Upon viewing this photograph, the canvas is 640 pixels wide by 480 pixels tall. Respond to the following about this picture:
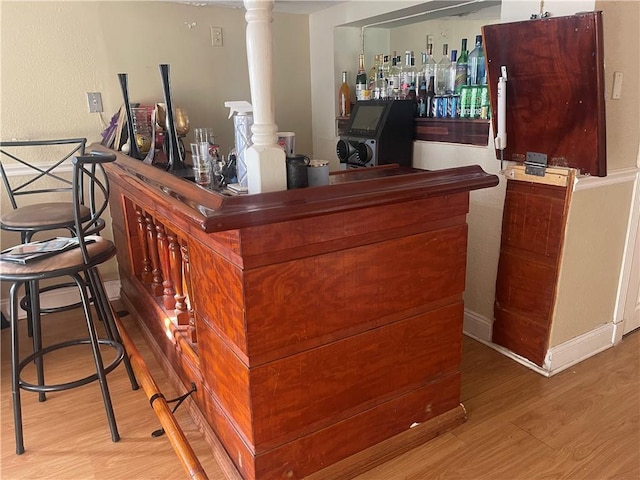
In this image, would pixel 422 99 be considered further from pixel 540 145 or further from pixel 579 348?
pixel 579 348

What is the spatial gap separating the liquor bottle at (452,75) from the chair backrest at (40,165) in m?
1.98

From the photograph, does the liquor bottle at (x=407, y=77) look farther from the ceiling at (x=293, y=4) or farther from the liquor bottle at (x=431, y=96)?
the ceiling at (x=293, y=4)

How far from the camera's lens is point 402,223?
1.53 m

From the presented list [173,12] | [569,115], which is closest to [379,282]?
[569,115]

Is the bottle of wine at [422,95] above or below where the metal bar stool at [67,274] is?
above

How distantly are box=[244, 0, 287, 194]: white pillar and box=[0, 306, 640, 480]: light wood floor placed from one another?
102 centimetres

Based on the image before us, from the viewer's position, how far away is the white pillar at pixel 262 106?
4.10 ft

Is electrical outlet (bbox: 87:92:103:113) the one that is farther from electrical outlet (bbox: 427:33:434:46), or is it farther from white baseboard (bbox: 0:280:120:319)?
electrical outlet (bbox: 427:33:434:46)

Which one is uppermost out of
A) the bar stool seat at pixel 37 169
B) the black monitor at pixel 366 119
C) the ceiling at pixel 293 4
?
the ceiling at pixel 293 4

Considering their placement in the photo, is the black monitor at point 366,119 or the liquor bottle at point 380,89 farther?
the liquor bottle at point 380,89

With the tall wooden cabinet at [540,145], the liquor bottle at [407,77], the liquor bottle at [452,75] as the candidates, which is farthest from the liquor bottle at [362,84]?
the tall wooden cabinet at [540,145]

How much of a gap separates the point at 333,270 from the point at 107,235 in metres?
2.11

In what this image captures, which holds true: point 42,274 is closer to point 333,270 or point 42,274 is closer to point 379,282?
point 333,270

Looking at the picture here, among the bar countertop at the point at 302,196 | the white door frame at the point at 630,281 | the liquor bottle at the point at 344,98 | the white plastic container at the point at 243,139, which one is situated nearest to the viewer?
the bar countertop at the point at 302,196
